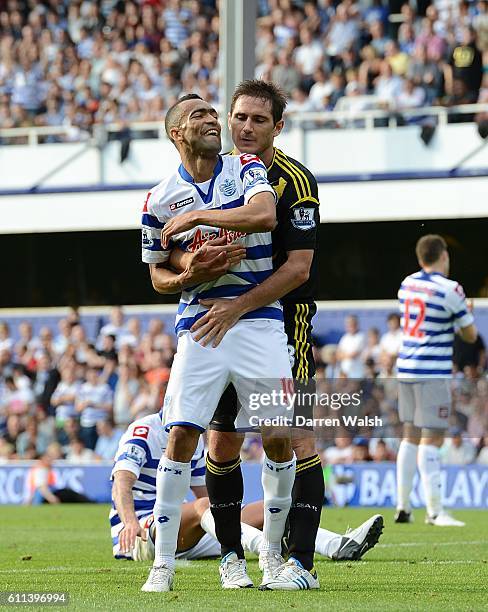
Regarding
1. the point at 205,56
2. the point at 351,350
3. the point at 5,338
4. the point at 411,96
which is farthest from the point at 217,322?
the point at 205,56

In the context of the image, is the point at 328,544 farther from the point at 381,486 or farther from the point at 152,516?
the point at 381,486

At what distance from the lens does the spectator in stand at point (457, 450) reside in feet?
49.3

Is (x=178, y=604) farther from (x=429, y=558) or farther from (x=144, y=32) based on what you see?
(x=144, y=32)

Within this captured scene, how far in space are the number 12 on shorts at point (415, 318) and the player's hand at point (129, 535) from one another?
453 centimetres

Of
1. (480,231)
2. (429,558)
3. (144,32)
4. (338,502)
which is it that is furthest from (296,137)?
(429,558)

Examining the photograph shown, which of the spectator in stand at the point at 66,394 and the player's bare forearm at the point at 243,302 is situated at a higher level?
the player's bare forearm at the point at 243,302

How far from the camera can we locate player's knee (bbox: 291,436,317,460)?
6.45 meters

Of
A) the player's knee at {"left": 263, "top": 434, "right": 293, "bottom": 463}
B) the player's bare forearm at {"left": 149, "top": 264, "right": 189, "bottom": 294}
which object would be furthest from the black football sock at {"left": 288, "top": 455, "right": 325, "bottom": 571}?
the player's bare forearm at {"left": 149, "top": 264, "right": 189, "bottom": 294}

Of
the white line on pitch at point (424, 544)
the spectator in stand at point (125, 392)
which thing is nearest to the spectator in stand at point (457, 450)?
the spectator in stand at point (125, 392)

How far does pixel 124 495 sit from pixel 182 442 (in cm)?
172

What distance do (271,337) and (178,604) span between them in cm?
131

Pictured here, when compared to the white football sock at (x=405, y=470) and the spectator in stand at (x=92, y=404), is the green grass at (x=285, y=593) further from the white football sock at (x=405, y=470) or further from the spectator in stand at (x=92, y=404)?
the spectator in stand at (x=92, y=404)

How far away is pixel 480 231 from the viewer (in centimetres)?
2147

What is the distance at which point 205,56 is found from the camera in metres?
22.5
